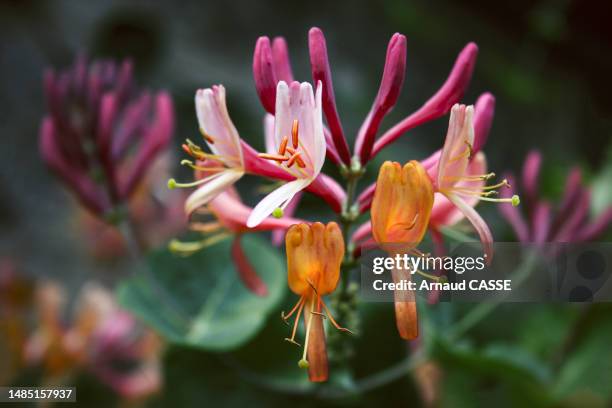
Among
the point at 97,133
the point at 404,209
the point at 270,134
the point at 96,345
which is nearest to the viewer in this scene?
the point at 404,209

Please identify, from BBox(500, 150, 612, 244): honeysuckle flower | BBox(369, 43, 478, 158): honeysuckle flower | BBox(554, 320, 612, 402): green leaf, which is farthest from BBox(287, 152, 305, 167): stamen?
BBox(554, 320, 612, 402): green leaf

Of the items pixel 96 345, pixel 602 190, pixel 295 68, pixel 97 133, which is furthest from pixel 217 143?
pixel 295 68

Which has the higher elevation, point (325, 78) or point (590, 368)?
point (325, 78)

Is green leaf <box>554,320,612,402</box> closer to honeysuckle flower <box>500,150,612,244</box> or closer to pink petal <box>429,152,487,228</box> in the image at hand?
honeysuckle flower <box>500,150,612,244</box>

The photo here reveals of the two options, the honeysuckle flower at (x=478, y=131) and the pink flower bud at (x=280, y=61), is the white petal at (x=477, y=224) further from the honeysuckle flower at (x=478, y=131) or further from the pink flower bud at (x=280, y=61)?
the pink flower bud at (x=280, y=61)

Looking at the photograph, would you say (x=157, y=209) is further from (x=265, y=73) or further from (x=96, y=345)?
(x=265, y=73)

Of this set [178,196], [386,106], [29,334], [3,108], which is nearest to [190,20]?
[3,108]
